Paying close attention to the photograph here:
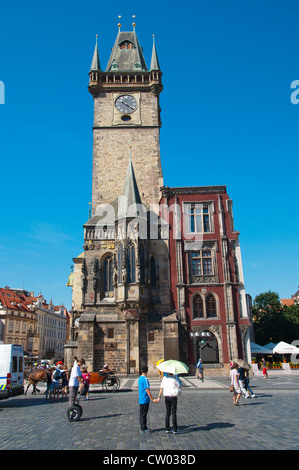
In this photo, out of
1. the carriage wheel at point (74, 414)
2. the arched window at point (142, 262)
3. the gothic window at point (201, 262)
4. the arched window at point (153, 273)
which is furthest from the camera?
the gothic window at point (201, 262)

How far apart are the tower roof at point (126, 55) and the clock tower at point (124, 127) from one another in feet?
0.37

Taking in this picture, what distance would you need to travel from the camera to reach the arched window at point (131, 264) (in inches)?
1102

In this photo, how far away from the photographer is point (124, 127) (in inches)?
1468

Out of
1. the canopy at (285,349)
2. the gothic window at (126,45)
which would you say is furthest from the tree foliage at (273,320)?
the gothic window at (126,45)

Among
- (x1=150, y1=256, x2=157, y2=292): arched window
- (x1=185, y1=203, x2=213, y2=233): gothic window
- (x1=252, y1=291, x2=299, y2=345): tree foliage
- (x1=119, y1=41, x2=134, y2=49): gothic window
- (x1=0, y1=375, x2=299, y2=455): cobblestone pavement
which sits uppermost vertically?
(x1=119, y1=41, x2=134, y2=49): gothic window

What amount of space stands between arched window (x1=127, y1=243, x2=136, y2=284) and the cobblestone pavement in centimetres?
1292

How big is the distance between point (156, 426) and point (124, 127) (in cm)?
3190

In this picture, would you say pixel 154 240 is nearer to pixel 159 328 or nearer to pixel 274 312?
pixel 159 328

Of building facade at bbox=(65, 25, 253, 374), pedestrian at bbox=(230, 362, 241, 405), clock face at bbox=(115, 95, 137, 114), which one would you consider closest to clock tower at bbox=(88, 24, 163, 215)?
clock face at bbox=(115, 95, 137, 114)

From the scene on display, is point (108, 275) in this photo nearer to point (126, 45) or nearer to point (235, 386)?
point (235, 386)

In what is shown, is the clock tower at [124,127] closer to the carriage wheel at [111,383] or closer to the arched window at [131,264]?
the arched window at [131,264]

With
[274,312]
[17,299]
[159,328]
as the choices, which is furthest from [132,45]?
[17,299]

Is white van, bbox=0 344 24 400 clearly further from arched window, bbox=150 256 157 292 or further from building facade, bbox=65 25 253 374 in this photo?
arched window, bbox=150 256 157 292

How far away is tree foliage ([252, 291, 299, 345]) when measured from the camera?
155 ft
